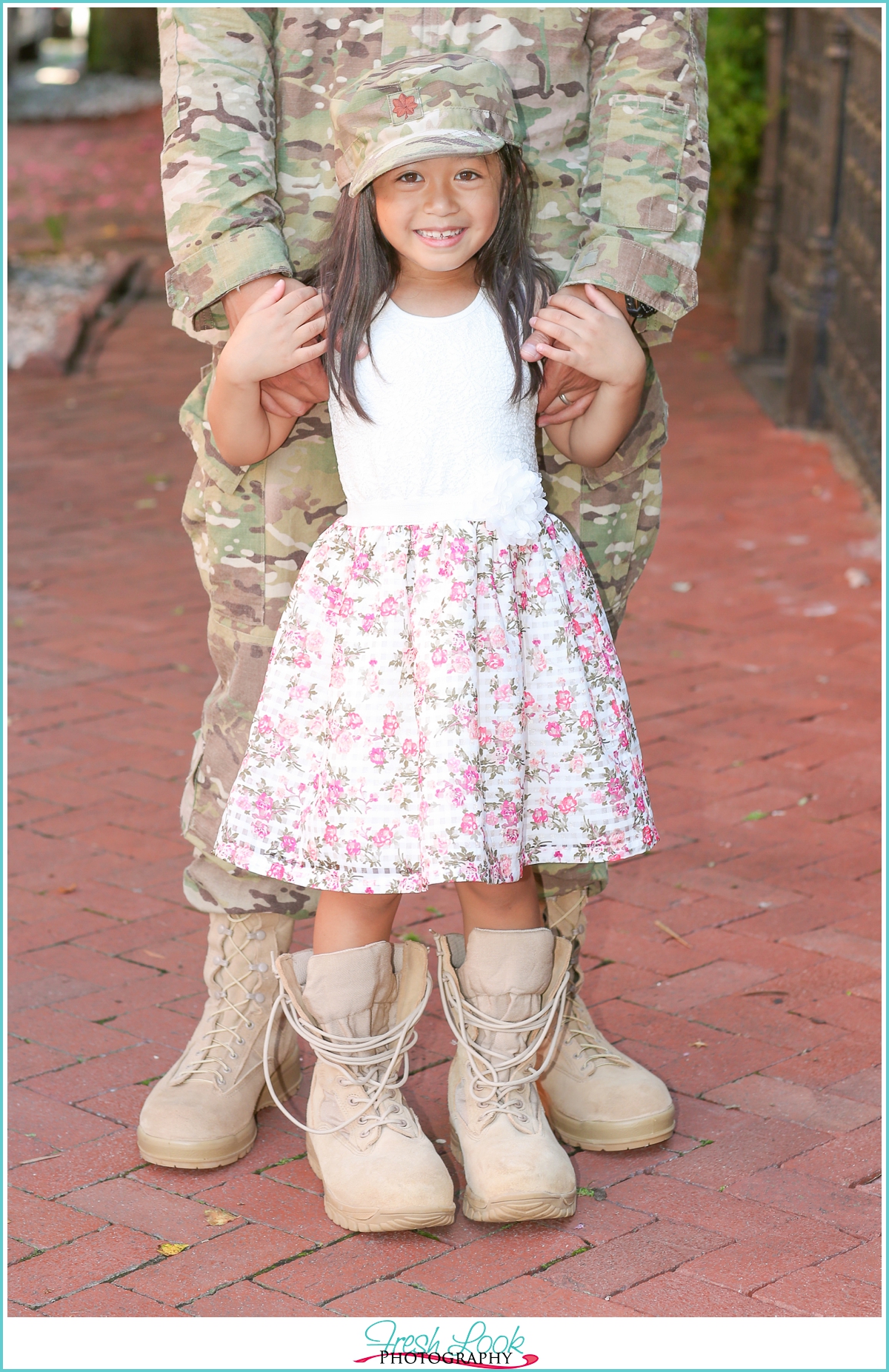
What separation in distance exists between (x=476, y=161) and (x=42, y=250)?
1004 cm

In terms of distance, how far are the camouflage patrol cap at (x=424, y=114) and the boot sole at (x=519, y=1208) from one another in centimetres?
127

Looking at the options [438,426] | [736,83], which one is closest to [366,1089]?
[438,426]

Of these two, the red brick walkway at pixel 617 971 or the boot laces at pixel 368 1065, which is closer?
the red brick walkway at pixel 617 971

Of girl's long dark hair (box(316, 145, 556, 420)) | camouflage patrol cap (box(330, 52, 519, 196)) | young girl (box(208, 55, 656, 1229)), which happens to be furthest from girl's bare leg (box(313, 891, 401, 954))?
camouflage patrol cap (box(330, 52, 519, 196))

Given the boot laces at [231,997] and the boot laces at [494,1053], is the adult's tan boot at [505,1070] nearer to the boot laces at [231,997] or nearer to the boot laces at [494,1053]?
the boot laces at [494,1053]

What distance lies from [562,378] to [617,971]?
46.8 inches

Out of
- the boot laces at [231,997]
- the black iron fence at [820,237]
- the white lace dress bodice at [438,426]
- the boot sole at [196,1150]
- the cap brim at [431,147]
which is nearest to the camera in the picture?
the cap brim at [431,147]

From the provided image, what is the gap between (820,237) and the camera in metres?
6.75

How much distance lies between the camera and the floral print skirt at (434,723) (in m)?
2.02

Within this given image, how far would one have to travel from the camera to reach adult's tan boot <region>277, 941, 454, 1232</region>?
7.00 feet

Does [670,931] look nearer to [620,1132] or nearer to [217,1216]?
[620,1132]

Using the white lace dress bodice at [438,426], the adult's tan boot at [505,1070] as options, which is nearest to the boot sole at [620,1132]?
the adult's tan boot at [505,1070]

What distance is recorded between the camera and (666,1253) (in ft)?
6.90

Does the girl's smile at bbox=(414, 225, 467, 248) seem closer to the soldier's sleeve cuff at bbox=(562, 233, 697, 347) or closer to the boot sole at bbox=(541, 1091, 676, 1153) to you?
the soldier's sleeve cuff at bbox=(562, 233, 697, 347)
